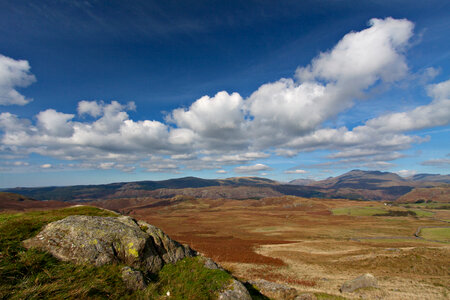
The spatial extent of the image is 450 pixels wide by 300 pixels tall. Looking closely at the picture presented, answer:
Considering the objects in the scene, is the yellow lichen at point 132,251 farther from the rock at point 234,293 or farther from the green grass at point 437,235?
the green grass at point 437,235

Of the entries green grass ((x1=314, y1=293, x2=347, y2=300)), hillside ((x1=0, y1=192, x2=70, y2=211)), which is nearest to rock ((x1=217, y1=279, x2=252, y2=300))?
green grass ((x1=314, y1=293, x2=347, y2=300))

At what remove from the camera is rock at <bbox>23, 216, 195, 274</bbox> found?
9.30 metres

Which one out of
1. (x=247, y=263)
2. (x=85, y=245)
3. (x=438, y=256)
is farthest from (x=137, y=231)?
(x=438, y=256)

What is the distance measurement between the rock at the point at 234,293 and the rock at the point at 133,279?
A: 347 cm

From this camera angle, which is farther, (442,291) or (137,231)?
(442,291)

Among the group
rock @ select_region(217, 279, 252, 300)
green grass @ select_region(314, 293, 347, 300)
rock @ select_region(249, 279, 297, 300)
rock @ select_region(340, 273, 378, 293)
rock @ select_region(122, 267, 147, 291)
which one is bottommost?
rock @ select_region(340, 273, 378, 293)

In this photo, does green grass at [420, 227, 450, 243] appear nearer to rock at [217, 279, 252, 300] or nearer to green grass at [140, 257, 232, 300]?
rock at [217, 279, 252, 300]

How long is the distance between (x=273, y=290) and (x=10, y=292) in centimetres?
1490

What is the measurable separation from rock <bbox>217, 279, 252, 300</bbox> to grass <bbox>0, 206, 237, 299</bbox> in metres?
0.31

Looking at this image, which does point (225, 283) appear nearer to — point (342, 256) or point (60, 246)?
point (60, 246)

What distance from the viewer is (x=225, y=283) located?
10453mm

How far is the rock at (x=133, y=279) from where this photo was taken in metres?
8.72

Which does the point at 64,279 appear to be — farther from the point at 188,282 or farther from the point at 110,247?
the point at 188,282

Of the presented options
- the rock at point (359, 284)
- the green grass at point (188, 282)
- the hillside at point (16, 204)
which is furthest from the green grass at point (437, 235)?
the hillside at point (16, 204)
